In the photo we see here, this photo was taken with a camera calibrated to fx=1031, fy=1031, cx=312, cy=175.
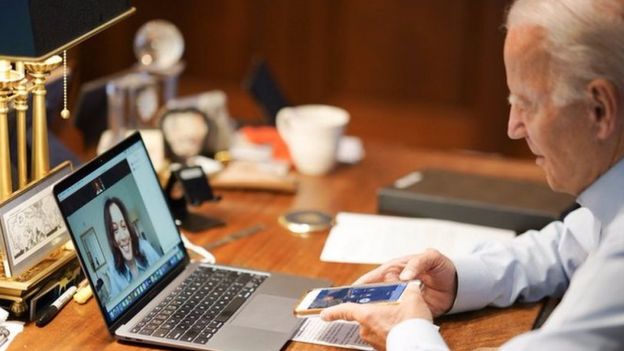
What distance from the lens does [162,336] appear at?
1.61 metres

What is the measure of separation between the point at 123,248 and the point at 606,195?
767 millimetres

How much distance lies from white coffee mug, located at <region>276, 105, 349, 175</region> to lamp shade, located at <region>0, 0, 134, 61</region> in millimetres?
780

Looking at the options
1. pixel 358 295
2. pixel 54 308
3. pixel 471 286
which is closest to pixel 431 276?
pixel 471 286

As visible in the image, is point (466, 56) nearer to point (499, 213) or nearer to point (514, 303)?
point (499, 213)

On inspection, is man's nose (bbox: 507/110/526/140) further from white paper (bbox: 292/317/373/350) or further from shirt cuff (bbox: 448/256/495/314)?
white paper (bbox: 292/317/373/350)

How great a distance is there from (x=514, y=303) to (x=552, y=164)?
40cm

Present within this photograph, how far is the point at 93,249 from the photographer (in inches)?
63.5

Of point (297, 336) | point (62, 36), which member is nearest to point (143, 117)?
point (62, 36)

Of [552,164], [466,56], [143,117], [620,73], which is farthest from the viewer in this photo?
[466,56]

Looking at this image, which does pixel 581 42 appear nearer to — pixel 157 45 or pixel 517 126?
pixel 517 126

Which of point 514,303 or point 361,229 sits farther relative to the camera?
point 361,229

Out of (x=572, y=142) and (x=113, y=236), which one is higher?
(x=572, y=142)

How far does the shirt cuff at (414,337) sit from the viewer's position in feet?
4.81

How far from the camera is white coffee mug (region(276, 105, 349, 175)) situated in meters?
2.43
